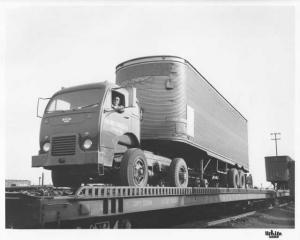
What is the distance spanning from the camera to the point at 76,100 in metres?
7.19

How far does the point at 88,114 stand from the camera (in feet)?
21.7

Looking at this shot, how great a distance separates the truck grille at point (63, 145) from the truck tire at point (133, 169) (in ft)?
3.08

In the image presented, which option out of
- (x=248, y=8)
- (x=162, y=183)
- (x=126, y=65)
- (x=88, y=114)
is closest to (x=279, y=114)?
(x=248, y=8)

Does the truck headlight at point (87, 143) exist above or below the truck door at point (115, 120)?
below

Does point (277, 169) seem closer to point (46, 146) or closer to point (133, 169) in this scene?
point (133, 169)

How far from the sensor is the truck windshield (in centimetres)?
694

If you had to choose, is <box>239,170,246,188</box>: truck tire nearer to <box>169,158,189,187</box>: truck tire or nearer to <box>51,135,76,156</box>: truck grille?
<box>169,158,189,187</box>: truck tire

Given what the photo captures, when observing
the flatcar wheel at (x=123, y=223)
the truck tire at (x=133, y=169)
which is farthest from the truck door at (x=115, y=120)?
the flatcar wheel at (x=123, y=223)

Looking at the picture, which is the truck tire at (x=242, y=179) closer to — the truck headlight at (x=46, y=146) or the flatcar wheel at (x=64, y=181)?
the flatcar wheel at (x=64, y=181)

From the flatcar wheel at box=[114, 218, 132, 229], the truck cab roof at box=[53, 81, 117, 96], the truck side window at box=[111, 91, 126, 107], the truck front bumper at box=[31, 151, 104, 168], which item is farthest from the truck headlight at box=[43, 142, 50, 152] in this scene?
the flatcar wheel at box=[114, 218, 132, 229]

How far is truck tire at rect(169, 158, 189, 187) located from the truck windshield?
2602mm

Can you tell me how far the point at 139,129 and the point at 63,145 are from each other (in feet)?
6.36

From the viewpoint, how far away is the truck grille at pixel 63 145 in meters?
6.36
